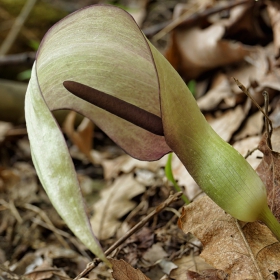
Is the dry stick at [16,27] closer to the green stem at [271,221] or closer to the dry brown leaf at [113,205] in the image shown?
the dry brown leaf at [113,205]

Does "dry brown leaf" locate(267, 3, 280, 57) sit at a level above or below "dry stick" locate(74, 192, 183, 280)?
above

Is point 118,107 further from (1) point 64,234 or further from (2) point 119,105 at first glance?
(1) point 64,234

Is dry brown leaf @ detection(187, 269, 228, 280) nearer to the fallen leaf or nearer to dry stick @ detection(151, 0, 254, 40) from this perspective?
the fallen leaf

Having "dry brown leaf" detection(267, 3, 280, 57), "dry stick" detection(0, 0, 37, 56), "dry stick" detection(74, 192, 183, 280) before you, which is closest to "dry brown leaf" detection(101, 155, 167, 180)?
"dry stick" detection(74, 192, 183, 280)

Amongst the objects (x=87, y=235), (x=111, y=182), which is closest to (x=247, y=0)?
(x=111, y=182)

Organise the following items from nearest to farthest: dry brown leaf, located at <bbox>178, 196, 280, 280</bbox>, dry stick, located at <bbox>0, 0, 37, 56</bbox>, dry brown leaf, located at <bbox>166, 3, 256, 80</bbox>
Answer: dry brown leaf, located at <bbox>178, 196, 280, 280</bbox> < dry brown leaf, located at <bbox>166, 3, 256, 80</bbox> < dry stick, located at <bbox>0, 0, 37, 56</bbox>

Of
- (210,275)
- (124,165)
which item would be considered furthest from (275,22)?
(210,275)

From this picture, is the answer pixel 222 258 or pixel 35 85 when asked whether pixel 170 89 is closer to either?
pixel 35 85
